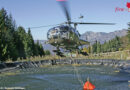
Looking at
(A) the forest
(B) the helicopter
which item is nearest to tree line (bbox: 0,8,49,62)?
(A) the forest

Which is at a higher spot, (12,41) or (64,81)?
(12,41)

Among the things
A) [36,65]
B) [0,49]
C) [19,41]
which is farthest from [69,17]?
[19,41]

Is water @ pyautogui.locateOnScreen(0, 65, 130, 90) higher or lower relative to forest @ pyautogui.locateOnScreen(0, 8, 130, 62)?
lower

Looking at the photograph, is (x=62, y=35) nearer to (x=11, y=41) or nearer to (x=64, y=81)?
(x=64, y=81)

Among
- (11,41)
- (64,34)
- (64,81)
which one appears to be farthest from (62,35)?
(11,41)

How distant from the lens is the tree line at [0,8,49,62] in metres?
49.7

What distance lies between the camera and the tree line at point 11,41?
49688 mm

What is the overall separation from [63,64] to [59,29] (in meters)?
25.5

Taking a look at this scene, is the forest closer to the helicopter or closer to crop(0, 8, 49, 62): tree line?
crop(0, 8, 49, 62): tree line

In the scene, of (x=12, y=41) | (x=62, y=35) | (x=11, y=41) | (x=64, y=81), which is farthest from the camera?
(x=12, y=41)

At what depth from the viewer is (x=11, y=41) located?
2174 inches

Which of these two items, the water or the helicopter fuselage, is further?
the water

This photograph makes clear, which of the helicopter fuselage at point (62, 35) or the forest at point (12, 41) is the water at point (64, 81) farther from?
the forest at point (12, 41)

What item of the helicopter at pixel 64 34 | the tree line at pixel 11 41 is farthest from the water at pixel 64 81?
the tree line at pixel 11 41
